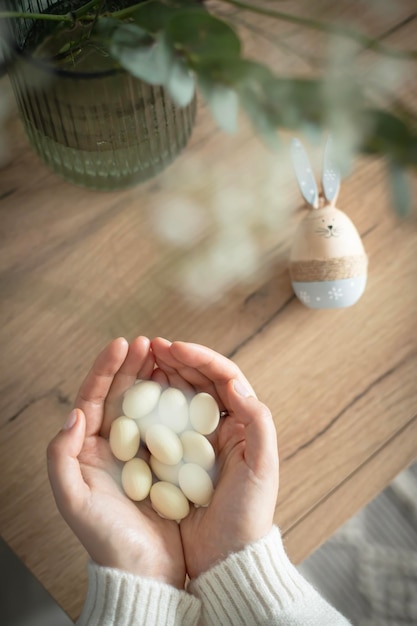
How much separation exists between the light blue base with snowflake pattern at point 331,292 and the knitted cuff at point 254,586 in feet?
0.56

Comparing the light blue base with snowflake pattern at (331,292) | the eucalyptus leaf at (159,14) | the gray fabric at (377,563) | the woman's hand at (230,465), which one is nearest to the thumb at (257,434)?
the woman's hand at (230,465)

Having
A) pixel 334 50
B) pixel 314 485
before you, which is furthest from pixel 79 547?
pixel 334 50

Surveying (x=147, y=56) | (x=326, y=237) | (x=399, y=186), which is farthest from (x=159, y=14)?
(x=326, y=237)

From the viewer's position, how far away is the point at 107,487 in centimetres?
52

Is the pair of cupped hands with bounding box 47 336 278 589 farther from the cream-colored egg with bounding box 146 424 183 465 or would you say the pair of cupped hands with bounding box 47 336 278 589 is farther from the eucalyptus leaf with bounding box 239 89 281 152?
the eucalyptus leaf with bounding box 239 89 281 152

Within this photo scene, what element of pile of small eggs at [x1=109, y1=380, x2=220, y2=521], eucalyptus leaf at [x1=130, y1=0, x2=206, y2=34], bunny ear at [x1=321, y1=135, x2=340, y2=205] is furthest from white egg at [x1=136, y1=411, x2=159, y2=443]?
eucalyptus leaf at [x1=130, y1=0, x2=206, y2=34]

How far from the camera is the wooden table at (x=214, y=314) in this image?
56cm

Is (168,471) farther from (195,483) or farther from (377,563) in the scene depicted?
(377,563)

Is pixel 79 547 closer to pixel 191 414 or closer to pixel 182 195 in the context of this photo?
pixel 191 414

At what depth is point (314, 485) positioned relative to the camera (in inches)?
22.1

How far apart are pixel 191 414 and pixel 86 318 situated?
0.39 feet

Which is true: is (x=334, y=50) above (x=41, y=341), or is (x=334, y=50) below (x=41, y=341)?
above

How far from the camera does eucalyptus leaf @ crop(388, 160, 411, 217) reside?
0.62 ft

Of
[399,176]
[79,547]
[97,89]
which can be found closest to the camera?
[399,176]
